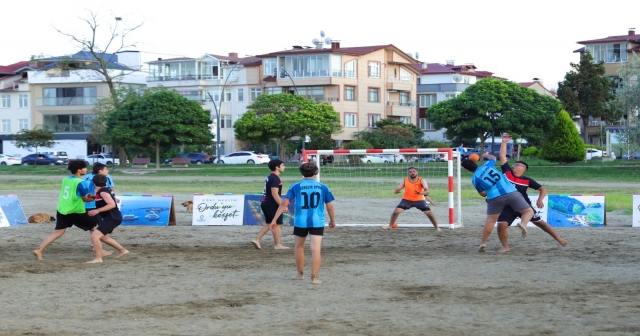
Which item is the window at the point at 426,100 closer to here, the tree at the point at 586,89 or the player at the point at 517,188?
the tree at the point at 586,89

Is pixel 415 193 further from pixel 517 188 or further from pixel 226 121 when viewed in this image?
pixel 226 121

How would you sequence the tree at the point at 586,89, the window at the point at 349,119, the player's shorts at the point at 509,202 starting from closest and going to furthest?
the player's shorts at the point at 509,202 → the window at the point at 349,119 → the tree at the point at 586,89

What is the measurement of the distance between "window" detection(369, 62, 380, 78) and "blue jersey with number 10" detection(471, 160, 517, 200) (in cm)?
7012

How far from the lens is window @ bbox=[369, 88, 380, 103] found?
83.6 m

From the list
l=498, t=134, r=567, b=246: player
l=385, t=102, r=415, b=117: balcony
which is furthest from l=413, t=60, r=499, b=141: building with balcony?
l=498, t=134, r=567, b=246: player

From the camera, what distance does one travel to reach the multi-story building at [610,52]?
88.1m

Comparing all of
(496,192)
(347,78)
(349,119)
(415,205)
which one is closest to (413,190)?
(415,205)

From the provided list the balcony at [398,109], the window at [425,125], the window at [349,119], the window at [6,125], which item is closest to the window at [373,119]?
the balcony at [398,109]

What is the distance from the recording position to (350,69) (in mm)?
81250

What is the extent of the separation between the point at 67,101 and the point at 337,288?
85855 millimetres

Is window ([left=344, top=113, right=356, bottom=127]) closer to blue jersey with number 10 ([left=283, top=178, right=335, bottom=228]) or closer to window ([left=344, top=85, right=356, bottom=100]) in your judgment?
window ([left=344, top=85, right=356, bottom=100])

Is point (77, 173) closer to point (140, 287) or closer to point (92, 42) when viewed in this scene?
point (140, 287)

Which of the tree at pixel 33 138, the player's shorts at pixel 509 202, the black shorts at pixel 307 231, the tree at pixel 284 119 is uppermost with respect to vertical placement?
the tree at pixel 284 119

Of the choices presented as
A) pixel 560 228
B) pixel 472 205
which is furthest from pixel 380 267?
pixel 472 205
